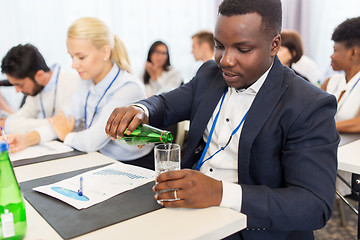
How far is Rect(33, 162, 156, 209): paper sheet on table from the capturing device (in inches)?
38.2

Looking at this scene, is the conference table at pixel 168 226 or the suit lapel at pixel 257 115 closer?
the conference table at pixel 168 226

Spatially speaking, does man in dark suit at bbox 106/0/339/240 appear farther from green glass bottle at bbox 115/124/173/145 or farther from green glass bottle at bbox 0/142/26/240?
green glass bottle at bbox 0/142/26/240

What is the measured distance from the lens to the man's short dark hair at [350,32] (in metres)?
2.08

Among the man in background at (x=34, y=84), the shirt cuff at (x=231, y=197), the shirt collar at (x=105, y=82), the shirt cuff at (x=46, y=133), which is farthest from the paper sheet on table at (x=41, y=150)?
the shirt cuff at (x=231, y=197)

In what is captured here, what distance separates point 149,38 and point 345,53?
2804mm

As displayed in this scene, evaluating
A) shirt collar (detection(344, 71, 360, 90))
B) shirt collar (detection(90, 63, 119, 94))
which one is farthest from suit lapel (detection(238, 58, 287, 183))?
shirt collar (detection(344, 71, 360, 90))

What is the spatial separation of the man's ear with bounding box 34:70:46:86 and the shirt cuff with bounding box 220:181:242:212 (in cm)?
186

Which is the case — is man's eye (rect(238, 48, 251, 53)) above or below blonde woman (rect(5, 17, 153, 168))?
above

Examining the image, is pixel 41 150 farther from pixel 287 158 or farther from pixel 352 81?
pixel 352 81

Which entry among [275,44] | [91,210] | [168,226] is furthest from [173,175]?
[275,44]

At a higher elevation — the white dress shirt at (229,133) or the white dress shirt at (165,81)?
the white dress shirt at (229,133)

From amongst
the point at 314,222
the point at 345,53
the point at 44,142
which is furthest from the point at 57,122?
the point at 345,53

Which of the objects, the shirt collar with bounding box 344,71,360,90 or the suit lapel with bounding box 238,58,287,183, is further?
the shirt collar with bounding box 344,71,360,90

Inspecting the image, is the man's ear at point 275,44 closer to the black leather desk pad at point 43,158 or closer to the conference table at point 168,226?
the conference table at point 168,226
